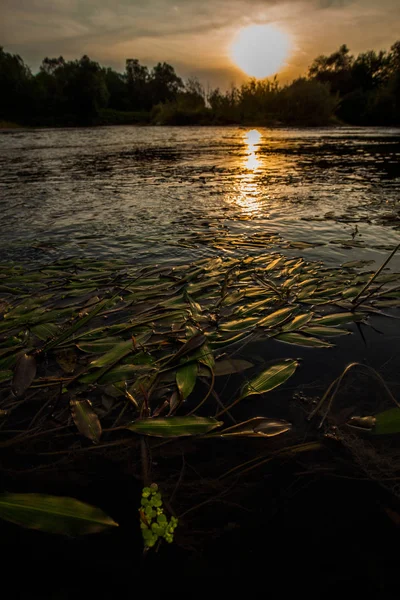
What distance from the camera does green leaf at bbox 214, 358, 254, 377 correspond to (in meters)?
2.00

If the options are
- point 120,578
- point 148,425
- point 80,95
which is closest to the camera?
point 120,578

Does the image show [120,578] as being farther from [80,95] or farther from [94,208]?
[80,95]

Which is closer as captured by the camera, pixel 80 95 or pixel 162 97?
pixel 80 95

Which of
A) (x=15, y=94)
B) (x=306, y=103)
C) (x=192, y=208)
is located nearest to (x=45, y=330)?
(x=192, y=208)

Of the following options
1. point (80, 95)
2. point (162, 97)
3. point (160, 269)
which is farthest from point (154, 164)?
point (162, 97)

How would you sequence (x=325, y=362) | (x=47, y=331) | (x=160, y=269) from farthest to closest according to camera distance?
(x=160, y=269), (x=47, y=331), (x=325, y=362)

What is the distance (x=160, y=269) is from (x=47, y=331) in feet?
4.39

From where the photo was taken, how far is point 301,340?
225cm

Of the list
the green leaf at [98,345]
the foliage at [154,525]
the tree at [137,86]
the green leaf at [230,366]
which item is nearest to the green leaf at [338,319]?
the green leaf at [230,366]

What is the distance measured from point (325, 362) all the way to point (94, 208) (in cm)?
517

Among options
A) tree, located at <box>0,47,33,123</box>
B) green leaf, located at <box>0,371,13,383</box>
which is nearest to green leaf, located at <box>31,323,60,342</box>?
green leaf, located at <box>0,371,13,383</box>

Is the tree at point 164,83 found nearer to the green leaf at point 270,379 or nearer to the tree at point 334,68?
the tree at point 334,68

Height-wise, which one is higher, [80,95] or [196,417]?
[80,95]

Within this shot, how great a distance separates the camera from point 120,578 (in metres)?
1.09
